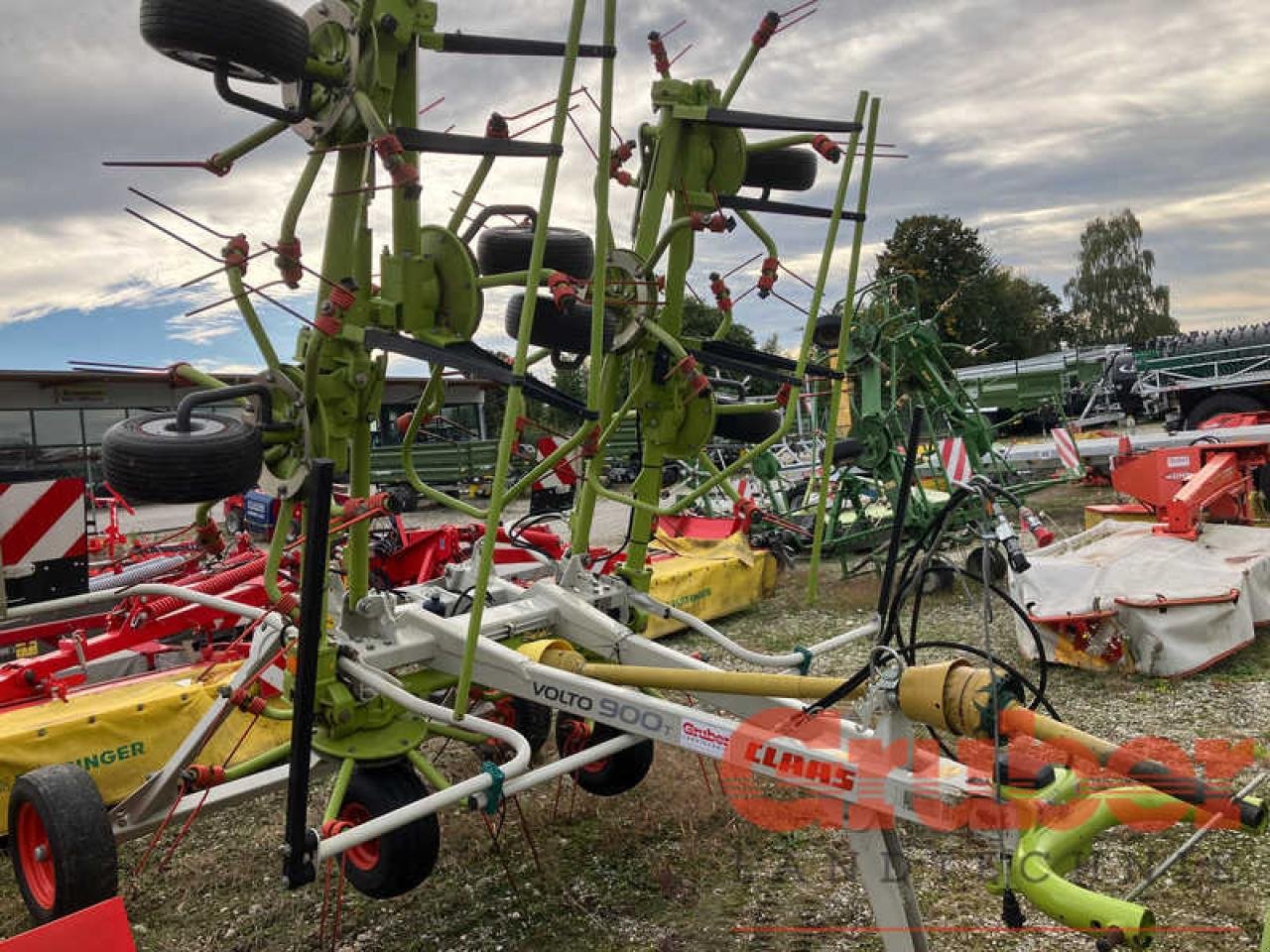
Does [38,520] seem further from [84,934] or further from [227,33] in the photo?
[84,934]

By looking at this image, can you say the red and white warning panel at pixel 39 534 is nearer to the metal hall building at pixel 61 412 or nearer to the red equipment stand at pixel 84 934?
the red equipment stand at pixel 84 934

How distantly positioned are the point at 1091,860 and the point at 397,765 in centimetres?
292

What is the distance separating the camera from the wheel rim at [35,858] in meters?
3.71

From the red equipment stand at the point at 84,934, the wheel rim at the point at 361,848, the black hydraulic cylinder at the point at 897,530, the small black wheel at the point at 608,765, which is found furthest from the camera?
the small black wheel at the point at 608,765

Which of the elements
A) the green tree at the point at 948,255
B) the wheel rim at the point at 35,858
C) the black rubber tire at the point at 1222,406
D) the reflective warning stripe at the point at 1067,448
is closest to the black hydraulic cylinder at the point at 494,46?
the wheel rim at the point at 35,858

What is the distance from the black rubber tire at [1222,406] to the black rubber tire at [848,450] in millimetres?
10087

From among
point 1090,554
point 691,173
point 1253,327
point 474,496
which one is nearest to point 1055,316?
point 1253,327

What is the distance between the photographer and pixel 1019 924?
2.44 metres

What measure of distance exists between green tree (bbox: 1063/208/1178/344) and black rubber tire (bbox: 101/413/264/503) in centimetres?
5095

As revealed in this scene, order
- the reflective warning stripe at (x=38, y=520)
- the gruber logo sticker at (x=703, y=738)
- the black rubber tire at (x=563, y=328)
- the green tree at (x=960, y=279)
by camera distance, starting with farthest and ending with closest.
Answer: the green tree at (x=960, y=279), the reflective warning stripe at (x=38, y=520), the black rubber tire at (x=563, y=328), the gruber logo sticker at (x=703, y=738)

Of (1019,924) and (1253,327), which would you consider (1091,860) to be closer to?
(1019,924)

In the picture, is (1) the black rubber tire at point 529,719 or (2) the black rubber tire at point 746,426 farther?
(1) the black rubber tire at point 529,719

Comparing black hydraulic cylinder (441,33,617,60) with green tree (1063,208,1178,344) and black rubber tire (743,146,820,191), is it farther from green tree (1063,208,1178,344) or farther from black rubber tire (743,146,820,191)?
green tree (1063,208,1178,344)

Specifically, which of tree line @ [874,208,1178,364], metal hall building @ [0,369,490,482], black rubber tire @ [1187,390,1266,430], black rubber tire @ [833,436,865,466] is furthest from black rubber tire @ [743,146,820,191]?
tree line @ [874,208,1178,364]
